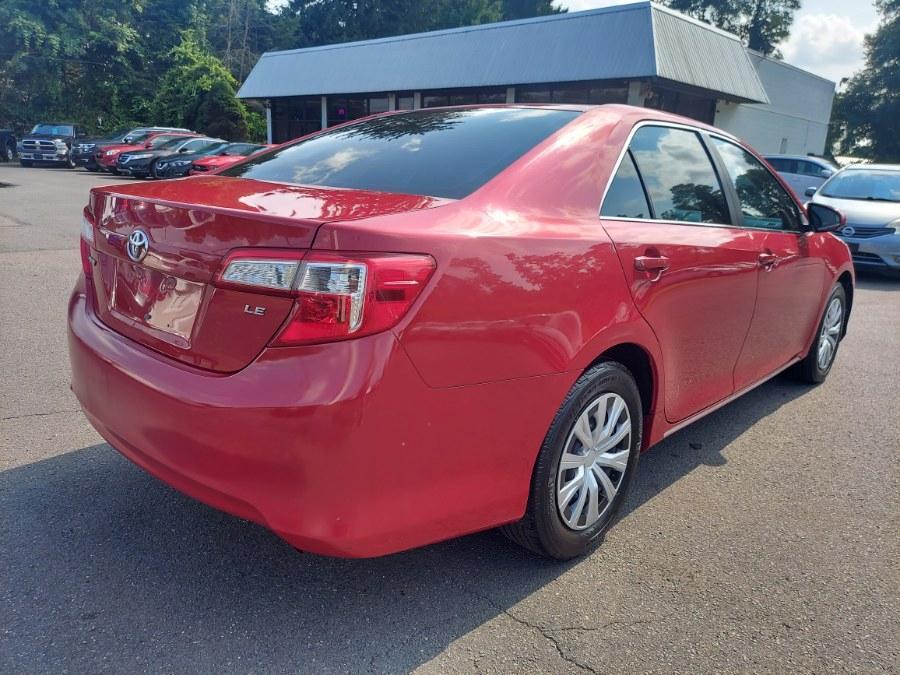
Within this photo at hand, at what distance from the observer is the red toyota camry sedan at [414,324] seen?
1960 millimetres

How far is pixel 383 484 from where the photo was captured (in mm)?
2031

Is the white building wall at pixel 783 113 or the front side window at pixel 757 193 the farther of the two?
the white building wall at pixel 783 113

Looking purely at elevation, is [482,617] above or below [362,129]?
below

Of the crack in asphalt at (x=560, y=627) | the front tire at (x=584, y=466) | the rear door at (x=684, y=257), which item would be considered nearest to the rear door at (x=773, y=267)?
the rear door at (x=684, y=257)

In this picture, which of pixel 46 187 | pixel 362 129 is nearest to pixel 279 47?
pixel 46 187

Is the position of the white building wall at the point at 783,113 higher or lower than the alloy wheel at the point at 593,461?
higher

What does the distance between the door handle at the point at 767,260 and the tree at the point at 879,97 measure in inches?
2008

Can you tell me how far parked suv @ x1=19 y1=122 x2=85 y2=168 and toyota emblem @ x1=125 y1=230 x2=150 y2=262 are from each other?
29939 mm

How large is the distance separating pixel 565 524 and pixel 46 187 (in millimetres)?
20142

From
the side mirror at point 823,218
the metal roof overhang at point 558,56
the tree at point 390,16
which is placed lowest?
the side mirror at point 823,218

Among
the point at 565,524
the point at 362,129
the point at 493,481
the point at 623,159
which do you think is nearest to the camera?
the point at 493,481

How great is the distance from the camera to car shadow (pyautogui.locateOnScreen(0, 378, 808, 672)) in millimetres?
2158

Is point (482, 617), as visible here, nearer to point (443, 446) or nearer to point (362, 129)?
point (443, 446)

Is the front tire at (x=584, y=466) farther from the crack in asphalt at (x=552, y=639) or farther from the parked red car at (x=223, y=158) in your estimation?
the parked red car at (x=223, y=158)
